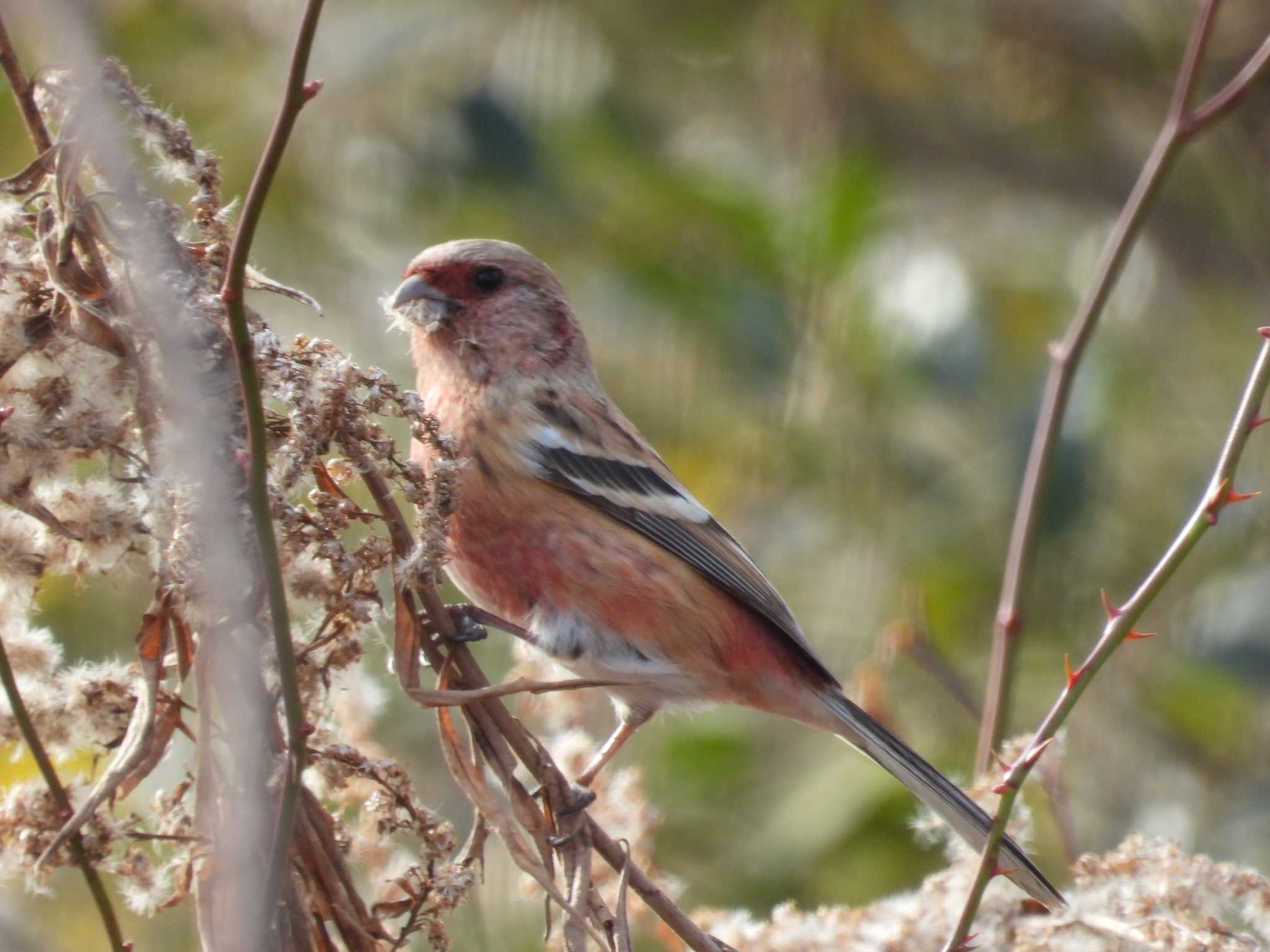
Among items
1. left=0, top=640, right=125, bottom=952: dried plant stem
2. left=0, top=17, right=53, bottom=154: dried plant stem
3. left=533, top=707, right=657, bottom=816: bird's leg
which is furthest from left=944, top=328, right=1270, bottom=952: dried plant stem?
left=0, top=17, right=53, bottom=154: dried plant stem

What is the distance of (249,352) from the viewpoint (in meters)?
2.08

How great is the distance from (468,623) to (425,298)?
133cm

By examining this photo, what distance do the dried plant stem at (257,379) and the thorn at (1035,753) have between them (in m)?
1.15

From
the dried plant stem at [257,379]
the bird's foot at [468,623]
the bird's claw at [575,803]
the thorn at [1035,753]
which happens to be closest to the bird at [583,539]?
the bird's foot at [468,623]

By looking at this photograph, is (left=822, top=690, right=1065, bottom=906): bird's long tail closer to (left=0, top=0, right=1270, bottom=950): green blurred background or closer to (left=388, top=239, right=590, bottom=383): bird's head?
(left=0, top=0, right=1270, bottom=950): green blurred background

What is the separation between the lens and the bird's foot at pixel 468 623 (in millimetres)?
3254

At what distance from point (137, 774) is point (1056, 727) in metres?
1.57

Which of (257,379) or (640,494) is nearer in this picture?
(257,379)

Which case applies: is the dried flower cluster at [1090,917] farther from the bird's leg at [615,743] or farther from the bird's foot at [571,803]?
the bird's foot at [571,803]

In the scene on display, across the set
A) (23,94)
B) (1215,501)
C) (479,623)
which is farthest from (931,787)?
(23,94)

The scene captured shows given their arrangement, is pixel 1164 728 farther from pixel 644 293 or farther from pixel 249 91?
pixel 249 91

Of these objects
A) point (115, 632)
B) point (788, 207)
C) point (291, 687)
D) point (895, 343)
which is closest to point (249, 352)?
point (291, 687)

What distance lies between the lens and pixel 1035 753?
2.49 metres

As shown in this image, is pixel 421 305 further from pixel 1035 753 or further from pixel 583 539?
pixel 1035 753
